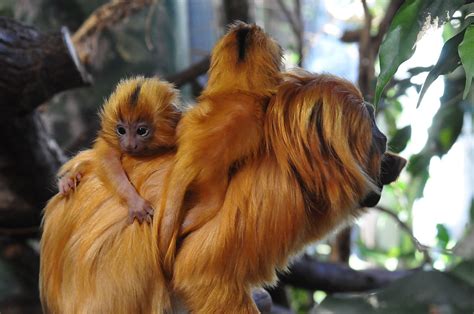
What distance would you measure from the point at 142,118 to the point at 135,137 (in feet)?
0.24

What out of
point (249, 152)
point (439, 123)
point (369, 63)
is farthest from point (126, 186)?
point (369, 63)

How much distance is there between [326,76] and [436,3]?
49cm

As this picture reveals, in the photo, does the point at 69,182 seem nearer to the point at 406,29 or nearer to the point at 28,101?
the point at 28,101

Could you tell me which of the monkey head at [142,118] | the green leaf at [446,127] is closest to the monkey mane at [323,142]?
the monkey head at [142,118]

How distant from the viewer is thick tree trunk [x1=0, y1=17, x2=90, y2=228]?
10.6 ft

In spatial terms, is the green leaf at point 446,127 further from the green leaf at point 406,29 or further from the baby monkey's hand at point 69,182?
the baby monkey's hand at point 69,182

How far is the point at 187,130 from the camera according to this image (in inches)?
89.4

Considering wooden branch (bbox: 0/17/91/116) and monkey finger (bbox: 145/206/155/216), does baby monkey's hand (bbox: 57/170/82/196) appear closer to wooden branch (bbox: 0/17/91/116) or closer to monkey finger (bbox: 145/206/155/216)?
monkey finger (bbox: 145/206/155/216)

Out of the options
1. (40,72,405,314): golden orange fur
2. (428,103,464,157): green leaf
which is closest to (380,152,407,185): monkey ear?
(40,72,405,314): golden orange fur

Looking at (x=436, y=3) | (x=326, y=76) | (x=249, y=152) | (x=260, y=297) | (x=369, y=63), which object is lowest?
(x=260, y=297)

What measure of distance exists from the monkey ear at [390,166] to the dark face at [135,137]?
0.87 m

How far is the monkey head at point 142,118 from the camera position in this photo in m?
2.42

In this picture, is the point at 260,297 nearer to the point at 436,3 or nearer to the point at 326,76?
the point at 326,76

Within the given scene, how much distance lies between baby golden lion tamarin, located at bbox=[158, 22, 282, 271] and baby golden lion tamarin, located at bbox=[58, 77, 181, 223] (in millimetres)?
138
